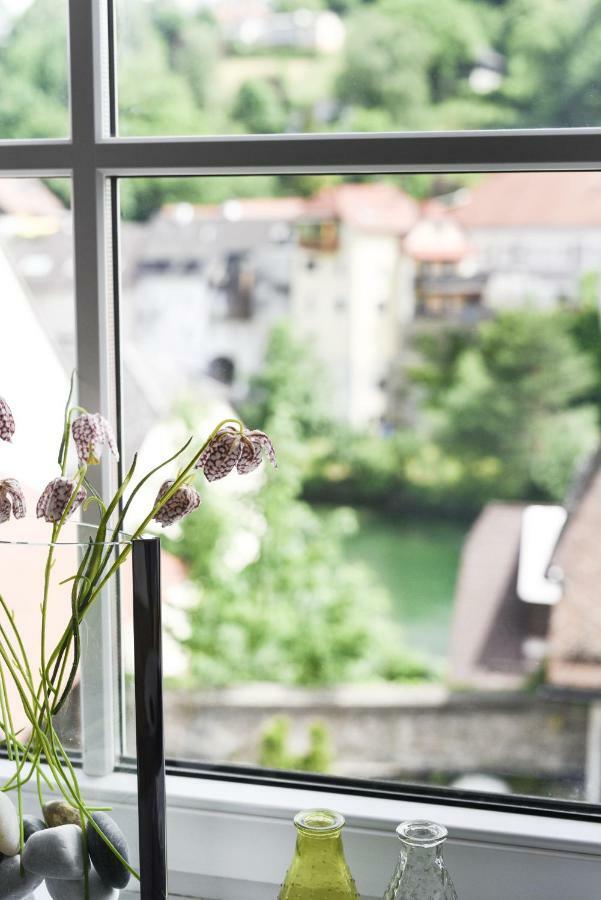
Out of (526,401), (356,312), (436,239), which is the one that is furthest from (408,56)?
(526,401)

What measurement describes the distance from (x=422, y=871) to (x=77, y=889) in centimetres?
22

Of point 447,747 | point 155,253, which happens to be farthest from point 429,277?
point 447,747

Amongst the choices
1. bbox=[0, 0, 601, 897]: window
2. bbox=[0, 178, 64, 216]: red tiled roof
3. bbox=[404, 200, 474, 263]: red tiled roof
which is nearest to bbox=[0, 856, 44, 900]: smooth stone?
bbox=[0, 178, 64, 216]: red tiled roof

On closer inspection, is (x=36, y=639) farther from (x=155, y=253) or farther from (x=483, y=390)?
(x=483, y=390)

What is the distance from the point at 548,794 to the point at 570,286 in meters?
6.23

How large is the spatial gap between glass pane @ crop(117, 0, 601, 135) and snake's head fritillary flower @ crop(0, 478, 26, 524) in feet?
17.6

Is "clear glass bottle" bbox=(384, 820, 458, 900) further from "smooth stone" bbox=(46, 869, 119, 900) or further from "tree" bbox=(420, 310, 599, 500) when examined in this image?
"tree" bbox=(420, 310, 599, 500)

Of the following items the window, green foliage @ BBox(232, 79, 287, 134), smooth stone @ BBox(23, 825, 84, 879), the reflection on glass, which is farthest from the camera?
green foliage @ BBox(232, 79, 287, 134)

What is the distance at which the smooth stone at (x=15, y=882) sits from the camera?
23.6 inches

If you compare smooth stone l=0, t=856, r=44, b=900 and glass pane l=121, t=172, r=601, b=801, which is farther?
glass pane l=121, t=172, r=601, b=801

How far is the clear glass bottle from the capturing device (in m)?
0.59

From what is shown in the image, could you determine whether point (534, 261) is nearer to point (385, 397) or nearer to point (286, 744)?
point (385, 397)

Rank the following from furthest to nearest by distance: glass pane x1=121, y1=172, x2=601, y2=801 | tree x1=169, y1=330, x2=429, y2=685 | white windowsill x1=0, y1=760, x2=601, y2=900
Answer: tree x1=169, y1=330, x2=429, y2=685 < glass pane x1=121, y1=172, x2=601, y2=801 < white windowsill x1=0, y1=760, x2=601, y2=900

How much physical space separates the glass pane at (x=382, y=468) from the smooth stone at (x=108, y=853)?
5531 mm
